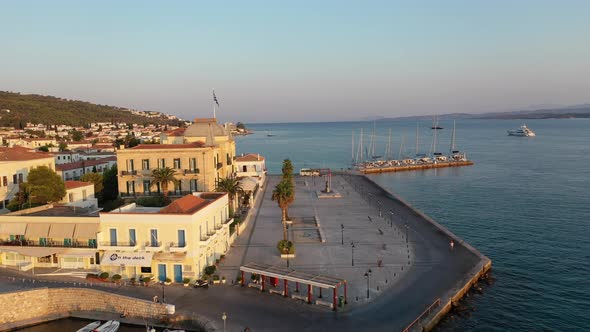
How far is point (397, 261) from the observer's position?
37.2 m

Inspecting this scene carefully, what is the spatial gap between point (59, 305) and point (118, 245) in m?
5.49

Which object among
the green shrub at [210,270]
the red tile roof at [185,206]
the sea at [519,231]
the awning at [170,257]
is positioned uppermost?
the red tile roof at [185,206]

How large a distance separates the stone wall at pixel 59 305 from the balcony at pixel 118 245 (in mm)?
3577

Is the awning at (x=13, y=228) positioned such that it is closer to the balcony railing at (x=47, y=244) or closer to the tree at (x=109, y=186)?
the balcony railing at (x=47, y=244)

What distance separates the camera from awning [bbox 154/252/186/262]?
32.3 meters

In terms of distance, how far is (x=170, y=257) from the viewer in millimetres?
32375

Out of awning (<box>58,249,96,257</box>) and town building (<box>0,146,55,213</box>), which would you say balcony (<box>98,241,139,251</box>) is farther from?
town building (<box>0,146,55,213</box>)

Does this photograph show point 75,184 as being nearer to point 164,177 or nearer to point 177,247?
point 164,177

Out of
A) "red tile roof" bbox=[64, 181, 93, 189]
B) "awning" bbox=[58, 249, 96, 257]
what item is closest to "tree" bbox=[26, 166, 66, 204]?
"red tile roof" bbox=[64, 181, 93, 189]

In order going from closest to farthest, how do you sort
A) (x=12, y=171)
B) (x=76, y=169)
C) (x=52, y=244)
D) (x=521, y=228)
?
1. (x=52, y=244)
2. (x=12, y=171)
3. (x=521, y=228)
4. (x=76, y=169)

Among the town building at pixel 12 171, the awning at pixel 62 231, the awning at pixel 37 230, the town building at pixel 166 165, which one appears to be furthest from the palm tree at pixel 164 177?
the town building at pixel 12 171

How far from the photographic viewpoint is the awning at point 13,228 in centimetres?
3512

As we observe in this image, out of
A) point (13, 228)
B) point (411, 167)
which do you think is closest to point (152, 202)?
point (13, 228)

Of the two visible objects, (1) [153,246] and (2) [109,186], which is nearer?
(1) [153,246]
